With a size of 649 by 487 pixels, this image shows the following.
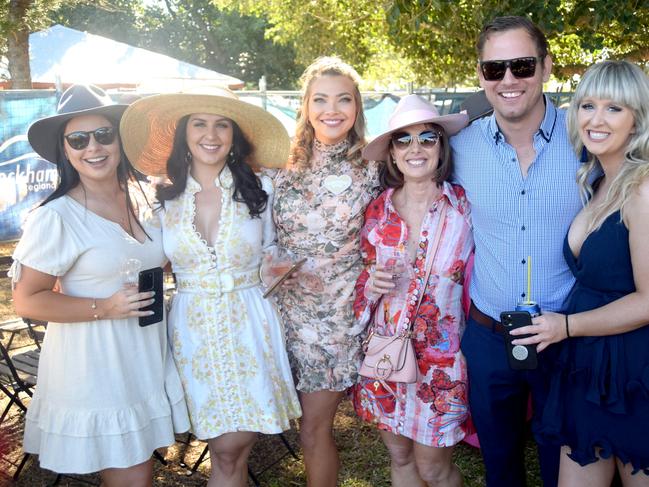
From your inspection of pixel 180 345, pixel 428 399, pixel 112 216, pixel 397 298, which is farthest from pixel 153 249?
pixel 428 399

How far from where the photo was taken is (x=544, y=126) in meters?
2.93

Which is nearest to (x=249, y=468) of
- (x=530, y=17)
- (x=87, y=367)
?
(x=87, y=367)

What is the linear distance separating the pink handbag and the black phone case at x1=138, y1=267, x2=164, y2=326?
3.35ft

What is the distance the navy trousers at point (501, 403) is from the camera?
2.94 meters

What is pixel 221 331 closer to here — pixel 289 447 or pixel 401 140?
pixel 401 140

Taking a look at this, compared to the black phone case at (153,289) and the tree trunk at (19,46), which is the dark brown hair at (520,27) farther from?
the tree trunk at (19,46)

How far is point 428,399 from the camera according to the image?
310 cm

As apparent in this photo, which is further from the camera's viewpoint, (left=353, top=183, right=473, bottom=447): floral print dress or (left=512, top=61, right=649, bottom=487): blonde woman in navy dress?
(left=353, top=183, right=473, bottom=447): floral print dress

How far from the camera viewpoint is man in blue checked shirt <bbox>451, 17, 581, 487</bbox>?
113 inches

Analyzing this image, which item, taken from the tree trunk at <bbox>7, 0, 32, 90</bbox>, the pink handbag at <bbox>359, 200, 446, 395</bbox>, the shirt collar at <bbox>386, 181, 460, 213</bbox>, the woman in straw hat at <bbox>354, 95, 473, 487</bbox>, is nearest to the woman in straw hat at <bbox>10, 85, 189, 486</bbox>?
the pink handbag at <bbox>359, 200, 446, 395</bbox>

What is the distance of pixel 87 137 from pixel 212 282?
33.0 inches

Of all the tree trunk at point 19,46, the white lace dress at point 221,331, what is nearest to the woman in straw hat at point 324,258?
the white lace dress at point 221,331

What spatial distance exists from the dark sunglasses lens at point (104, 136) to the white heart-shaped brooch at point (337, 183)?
3.57ft

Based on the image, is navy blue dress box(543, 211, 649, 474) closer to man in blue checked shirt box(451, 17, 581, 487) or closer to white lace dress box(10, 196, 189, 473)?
man in blue checked shirt box(451, 17, 581, 487)
